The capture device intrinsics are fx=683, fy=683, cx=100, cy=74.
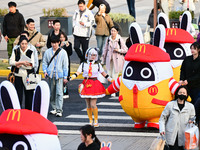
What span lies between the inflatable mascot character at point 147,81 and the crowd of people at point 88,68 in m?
0.35

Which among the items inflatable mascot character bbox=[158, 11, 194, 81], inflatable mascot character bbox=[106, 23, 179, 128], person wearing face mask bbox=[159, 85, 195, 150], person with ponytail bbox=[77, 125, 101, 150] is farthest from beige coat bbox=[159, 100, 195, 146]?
inflatable mascot character bbox=[158, 11, 194, 81]

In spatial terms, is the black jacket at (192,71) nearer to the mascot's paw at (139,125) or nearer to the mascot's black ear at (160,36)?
the mascot's black ear at (160,36)

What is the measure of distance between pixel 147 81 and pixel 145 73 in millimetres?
154

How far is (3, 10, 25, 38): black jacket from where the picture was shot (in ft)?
65.8

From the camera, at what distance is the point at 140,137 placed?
1301cm

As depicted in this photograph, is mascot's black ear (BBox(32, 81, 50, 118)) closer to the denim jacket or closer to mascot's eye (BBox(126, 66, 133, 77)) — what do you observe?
mascot's eye (BBox(126, 66, 133, 77))

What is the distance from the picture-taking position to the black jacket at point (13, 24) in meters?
20.1

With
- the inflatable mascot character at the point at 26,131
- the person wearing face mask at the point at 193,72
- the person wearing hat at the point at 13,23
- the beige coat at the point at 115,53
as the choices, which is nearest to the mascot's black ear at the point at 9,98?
the inflatable mascot character at the point at 26,131

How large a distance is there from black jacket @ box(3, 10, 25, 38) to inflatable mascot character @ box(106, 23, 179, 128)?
773cm

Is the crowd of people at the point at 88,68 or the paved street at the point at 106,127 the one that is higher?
the crowd of people at the point at 88,68

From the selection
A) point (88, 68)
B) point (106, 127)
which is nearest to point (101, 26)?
point (88, 68)

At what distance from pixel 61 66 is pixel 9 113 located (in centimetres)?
617

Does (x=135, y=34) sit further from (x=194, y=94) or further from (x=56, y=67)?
(x=56, y=67)

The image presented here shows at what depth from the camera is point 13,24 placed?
2011 cm
